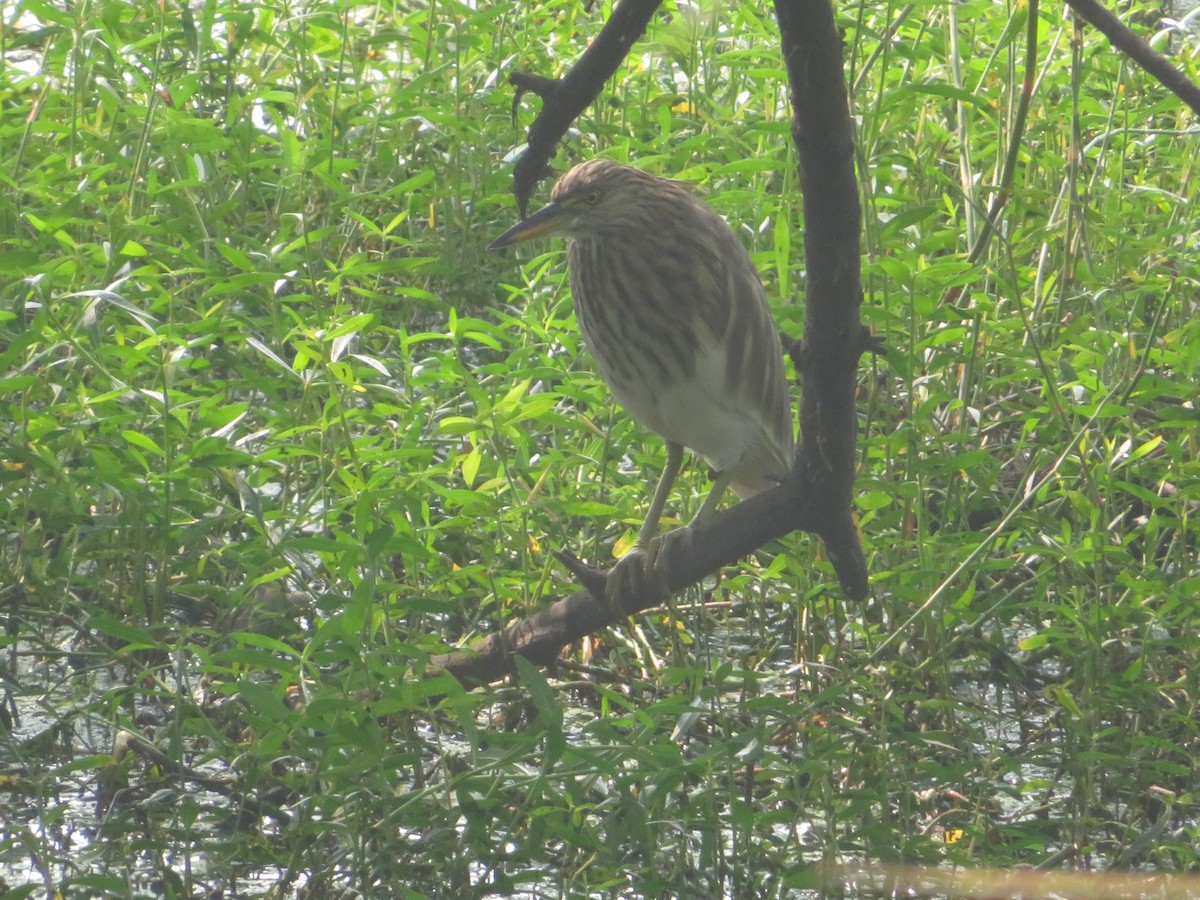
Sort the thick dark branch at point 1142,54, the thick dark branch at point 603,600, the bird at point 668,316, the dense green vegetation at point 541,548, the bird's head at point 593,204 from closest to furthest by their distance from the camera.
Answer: the thick dark branch at point 1142,54 → the dense green vegetation at point 541,548 → the thick dark branch at point 603,600 → the bird at point 668,316 → the bird's head at point 593,204

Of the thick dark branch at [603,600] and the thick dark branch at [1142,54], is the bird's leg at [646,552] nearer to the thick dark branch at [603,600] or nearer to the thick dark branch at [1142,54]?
the thick dark branch at [603,600]

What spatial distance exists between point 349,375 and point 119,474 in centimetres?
46

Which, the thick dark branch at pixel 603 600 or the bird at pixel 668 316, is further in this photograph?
the bird at pixel 668 316

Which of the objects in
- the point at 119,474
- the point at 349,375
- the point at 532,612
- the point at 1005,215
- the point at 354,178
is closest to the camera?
the point at 119,474

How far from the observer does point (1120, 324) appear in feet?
12.1

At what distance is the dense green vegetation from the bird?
10 cm

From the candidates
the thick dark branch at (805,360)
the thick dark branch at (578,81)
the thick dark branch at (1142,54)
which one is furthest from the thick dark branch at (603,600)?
the thick dark branch at (1142,54)

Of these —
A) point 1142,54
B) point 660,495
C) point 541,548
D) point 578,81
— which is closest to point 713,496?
point 660,495

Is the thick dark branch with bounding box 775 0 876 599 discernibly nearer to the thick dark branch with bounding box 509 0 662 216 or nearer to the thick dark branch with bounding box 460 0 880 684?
the thick dark branch with bounding box 460 0 880 684

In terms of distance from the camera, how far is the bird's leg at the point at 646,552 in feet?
9.75

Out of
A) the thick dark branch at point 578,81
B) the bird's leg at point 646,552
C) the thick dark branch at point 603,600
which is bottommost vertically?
the thick dark branch at point 603,600

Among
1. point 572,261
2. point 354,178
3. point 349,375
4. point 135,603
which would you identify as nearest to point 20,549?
point 135,603

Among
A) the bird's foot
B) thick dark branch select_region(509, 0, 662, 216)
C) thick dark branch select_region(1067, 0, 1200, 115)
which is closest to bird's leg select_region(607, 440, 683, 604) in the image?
the bird's foot

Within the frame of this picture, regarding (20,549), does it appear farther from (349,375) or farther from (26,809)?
(349,375)
